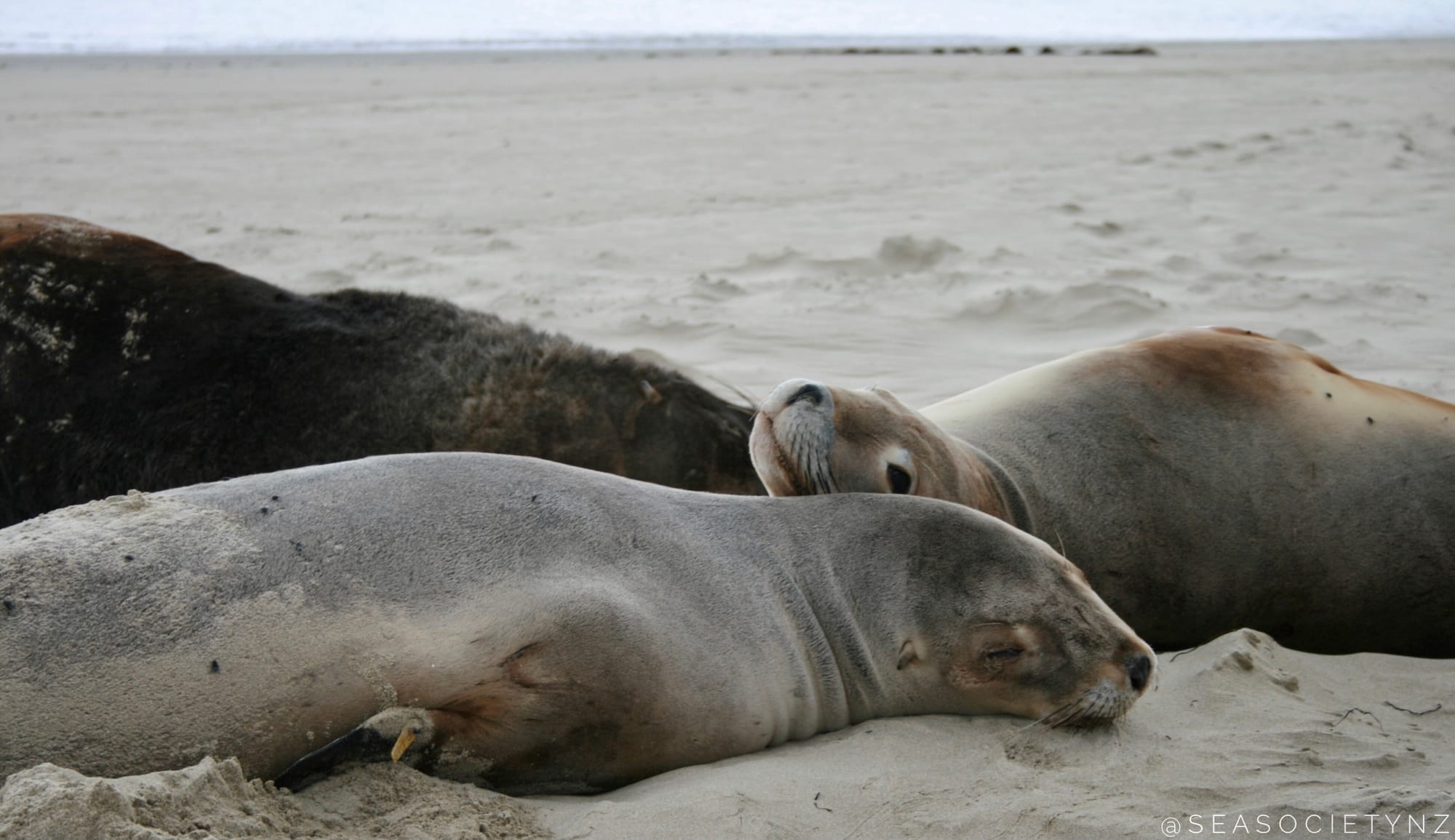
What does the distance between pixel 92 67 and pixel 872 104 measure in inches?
817

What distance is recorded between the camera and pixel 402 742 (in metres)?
2.24

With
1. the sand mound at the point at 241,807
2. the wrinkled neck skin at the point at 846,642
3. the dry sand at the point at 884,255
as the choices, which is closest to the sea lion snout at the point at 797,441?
the wrinkled neck skin at the point at 846,642

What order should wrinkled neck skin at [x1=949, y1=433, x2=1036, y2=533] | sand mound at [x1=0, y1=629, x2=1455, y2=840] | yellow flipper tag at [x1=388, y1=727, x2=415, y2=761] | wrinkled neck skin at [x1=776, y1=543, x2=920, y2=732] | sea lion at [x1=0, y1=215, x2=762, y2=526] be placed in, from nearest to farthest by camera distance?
sand mound at [x1=0, y1=629, x2=1455, y2=840] → yellow flipper tag at [x1=388, y1=727, x2=415, y2=761] → wrinkled neck skin at [x1=776, y1=543, x2=920, y2=732] → wrinkled neck skin at [x1=949, y1=433, x2=1036, y2=533] → sea lion at [x1=0, y1=215, x2=762, y2=526]

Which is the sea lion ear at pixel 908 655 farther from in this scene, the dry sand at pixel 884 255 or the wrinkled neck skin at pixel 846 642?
the dry sand at pixel 884 255

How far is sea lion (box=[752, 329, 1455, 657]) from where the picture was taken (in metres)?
3.27

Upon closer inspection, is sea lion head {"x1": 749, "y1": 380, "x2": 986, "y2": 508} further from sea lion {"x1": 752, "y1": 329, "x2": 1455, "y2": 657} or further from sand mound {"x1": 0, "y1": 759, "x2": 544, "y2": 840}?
sand mound {"x1": 0, "y1": 759, "x2": 544, "y2": 840}

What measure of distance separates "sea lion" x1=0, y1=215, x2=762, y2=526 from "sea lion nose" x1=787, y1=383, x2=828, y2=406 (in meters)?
0.61

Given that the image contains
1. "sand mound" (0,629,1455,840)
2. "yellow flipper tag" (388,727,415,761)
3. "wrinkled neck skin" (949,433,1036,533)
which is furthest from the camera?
"wrinkled neck skin" (949,433,1036,533)

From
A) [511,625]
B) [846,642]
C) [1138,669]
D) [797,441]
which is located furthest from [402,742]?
[1138,669]

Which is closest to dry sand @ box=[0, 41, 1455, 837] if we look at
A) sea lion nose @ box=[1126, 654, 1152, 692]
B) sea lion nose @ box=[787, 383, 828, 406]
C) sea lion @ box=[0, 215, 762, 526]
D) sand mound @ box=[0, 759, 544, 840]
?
sand mound @ box=[0, 759, 544, 840]

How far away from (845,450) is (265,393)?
164 cm

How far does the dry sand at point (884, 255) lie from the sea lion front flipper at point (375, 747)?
0.03m

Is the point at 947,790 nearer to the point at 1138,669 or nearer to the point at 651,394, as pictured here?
the point at 1138,669

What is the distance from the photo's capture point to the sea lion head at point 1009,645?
2.72 m
